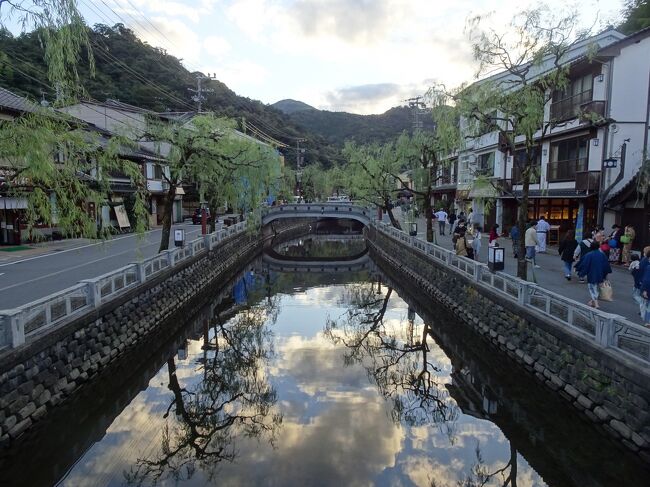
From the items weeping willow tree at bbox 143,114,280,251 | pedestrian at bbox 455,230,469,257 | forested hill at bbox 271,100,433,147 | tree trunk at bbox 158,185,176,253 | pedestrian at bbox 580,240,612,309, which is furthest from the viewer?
forested hill at bbox 271,100,433,147

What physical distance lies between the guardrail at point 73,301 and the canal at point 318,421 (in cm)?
191

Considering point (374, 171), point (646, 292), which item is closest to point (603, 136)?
point (374, 171)

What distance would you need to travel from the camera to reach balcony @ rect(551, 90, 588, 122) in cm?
2116

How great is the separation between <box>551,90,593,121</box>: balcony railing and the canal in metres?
12.1

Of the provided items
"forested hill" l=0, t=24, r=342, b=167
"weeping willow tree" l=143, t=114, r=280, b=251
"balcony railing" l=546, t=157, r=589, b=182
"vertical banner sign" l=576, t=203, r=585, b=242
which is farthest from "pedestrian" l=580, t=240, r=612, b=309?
"forested hill" l=0, t=24, r=342, b=167

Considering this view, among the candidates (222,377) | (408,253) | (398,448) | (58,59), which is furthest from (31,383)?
(408,253)

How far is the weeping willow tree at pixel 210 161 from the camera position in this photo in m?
18.6

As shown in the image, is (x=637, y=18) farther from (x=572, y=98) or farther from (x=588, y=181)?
(x=588, y=181)

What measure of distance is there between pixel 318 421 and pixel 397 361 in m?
4.91

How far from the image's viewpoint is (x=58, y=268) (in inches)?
741

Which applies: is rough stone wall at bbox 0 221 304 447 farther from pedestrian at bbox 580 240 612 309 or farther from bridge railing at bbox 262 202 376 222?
bridge railing at bbox 262 202 376 222

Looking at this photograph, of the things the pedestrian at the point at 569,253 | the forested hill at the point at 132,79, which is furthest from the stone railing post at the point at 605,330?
the forested hill at the point at 132,79

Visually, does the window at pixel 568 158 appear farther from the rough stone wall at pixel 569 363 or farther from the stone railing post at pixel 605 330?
the stone railing post at pixel 605 330

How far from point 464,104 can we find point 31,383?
43.5 ft
